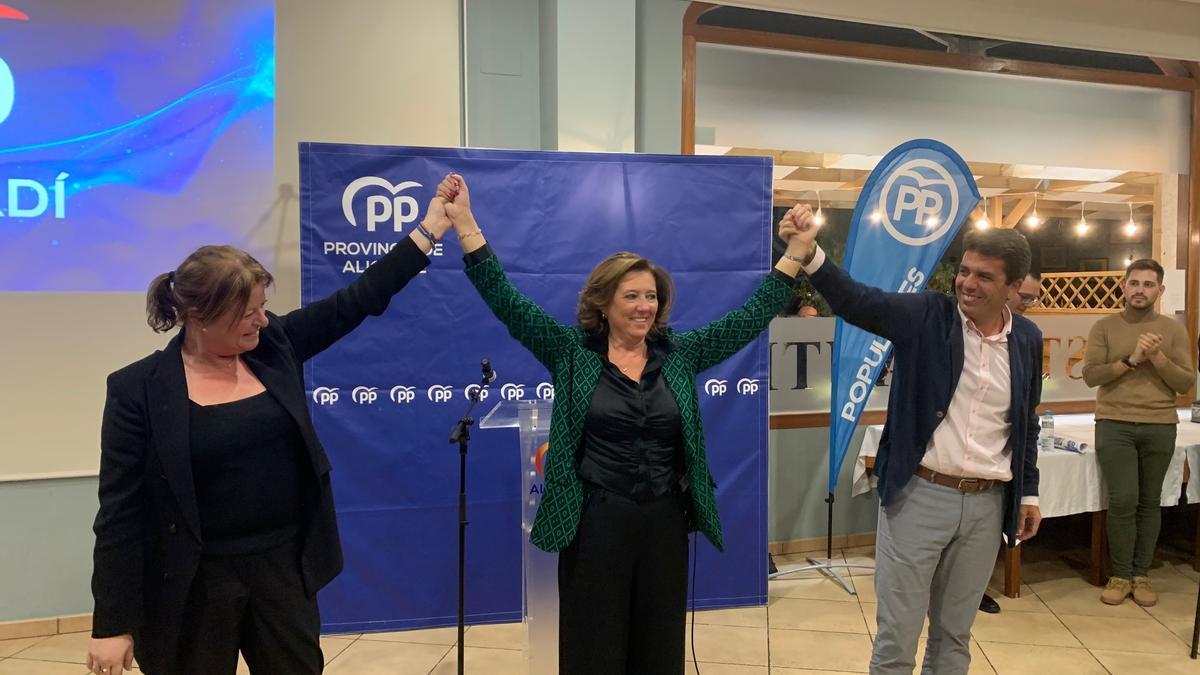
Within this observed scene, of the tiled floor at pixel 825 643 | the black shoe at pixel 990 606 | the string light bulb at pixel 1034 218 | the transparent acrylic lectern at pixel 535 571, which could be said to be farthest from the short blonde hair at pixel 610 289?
the string light bulb at pixel 1034 218

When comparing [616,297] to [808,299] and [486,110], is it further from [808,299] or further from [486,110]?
[808,299]

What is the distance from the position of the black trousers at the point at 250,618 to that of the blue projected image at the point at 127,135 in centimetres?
213

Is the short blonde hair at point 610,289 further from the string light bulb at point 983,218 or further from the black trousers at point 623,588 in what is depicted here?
the string light bulb at point 983,218

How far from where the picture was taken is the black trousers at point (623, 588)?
164 centimetres

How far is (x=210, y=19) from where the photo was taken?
3.12 meters

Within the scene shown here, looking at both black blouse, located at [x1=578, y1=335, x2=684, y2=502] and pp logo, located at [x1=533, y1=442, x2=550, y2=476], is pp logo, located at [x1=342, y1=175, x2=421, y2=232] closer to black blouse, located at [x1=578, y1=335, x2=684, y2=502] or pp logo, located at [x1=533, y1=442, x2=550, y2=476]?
pp logo, located at [x1=533, y1=442, x2=550, y2=476]

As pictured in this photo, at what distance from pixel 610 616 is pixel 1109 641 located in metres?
2.61

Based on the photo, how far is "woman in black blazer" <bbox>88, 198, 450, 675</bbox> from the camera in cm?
134

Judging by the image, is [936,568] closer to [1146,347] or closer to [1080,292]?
[1146,347]

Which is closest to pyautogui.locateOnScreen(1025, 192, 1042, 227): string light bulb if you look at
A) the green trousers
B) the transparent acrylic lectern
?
the green trousers

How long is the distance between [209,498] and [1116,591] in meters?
3.88

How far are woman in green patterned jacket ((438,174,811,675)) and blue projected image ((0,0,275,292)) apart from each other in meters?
1.94

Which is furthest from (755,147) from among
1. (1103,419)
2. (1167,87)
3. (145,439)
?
(145,439)

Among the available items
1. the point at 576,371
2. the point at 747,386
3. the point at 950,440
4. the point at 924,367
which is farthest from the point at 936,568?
the point at 747,386
